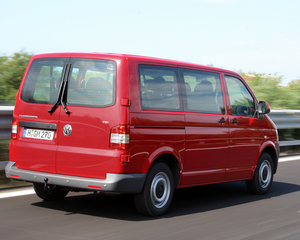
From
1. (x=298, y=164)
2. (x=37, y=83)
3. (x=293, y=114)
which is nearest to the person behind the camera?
(x=37, y=83)

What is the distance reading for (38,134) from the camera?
5.79 metres

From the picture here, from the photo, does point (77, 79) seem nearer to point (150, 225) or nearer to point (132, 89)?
point (132, 89)

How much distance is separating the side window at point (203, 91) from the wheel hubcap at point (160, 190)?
3.32 ft

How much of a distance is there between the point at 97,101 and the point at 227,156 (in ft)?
7.92

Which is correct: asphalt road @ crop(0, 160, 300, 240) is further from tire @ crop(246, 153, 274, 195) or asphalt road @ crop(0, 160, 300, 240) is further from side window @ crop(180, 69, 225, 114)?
side window @ crop(180, 69, 225, 114)

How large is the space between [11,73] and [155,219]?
592 centimetres

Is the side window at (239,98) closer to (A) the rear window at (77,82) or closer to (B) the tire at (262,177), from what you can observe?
(B) the tire at (262,177)

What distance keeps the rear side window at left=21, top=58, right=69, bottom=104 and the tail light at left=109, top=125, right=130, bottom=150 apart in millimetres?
928

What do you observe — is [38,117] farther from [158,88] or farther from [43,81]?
[158,88]

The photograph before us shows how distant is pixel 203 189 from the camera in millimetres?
8016

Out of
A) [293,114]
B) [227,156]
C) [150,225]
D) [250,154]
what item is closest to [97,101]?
[150,225]

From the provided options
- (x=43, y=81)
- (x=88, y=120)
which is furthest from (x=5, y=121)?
(x=88, y=120)

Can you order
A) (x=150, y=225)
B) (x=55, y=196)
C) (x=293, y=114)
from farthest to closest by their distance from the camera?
(x=293, y=114)
(x=55, y=196)
(x=150, y=225)

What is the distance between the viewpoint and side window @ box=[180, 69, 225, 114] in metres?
6.36
